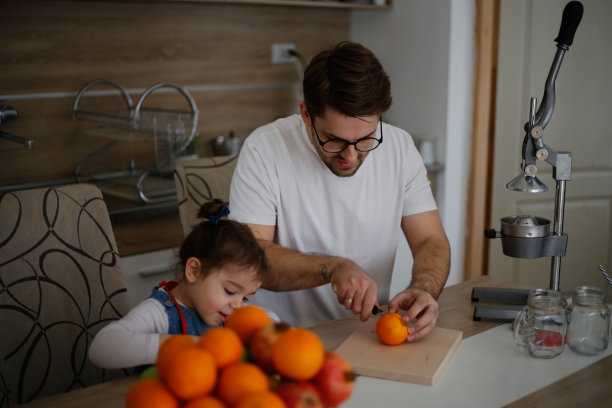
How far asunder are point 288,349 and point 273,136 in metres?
1.07

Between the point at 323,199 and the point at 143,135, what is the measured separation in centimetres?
92

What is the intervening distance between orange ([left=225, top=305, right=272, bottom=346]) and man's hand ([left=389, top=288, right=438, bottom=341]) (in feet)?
1.59

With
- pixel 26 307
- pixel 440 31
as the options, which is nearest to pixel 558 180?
pixel 26 307

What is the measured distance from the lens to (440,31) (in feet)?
9.78

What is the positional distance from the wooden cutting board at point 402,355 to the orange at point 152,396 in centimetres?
47

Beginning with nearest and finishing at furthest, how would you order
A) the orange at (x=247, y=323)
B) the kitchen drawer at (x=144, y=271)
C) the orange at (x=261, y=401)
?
the orange at (x=261, y=401) → the orange at (x=247, y=323) → the kitchen drawer at (x=144, y=271)

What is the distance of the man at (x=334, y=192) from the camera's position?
148cm

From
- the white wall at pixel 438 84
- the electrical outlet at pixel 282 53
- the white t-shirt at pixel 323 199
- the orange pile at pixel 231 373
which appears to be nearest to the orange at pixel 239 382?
the orange pile at pixel 231 373

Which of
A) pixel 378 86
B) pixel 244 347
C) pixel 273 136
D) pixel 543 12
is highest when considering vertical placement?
pixel 543 12

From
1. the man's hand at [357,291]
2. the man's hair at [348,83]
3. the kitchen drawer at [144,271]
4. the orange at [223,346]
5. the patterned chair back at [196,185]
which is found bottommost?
the kitchen drawer at [144,271]

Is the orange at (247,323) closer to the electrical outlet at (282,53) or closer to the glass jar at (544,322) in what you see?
the glass jar at (544,322)

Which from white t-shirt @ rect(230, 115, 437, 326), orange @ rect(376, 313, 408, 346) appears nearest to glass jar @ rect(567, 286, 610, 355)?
orange @ rect(376, 313, 408, 346)

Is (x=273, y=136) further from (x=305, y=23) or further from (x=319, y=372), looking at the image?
(x=305, y=23)

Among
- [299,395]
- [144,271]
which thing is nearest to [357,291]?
[299,395]
